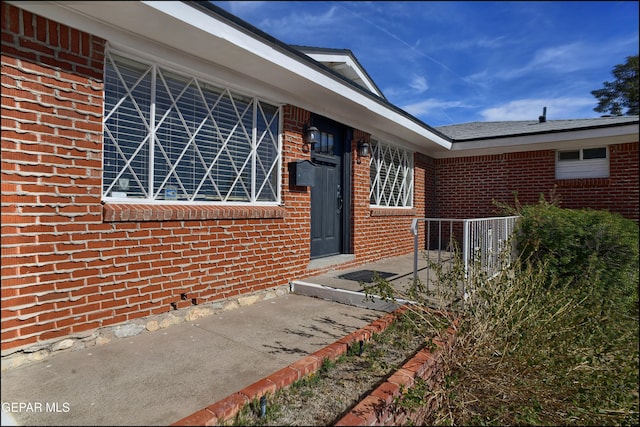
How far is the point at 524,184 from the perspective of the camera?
28.3 feet

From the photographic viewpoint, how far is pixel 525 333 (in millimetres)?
3123

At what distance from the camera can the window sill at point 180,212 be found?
324 cm

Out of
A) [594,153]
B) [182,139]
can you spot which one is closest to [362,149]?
[182,139]

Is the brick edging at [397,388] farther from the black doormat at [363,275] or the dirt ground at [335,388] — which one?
the black doormat at [363,275]

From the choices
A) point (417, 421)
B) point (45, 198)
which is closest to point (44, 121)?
point (45, 198)

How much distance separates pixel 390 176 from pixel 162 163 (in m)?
5.36

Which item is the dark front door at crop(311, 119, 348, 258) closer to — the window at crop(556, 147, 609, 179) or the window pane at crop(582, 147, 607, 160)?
the window at crop(556, 147, 609, 179)

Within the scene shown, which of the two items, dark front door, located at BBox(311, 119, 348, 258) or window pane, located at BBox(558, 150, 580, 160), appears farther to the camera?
window pane, located at BBox(558, 150, 580, 160)

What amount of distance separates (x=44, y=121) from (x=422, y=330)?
373 centimetres

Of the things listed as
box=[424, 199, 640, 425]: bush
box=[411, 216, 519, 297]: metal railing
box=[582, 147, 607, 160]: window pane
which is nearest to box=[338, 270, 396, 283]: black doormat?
box=[411, 216, 519, 297]: metal railing

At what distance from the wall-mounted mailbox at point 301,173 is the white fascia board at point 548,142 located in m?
5.29

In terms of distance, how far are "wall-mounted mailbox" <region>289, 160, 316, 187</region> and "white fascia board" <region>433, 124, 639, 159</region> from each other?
5.29 metres

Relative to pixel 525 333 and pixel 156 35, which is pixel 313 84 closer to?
pixel 156 35

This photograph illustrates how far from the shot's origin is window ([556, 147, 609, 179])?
25.6 feet
